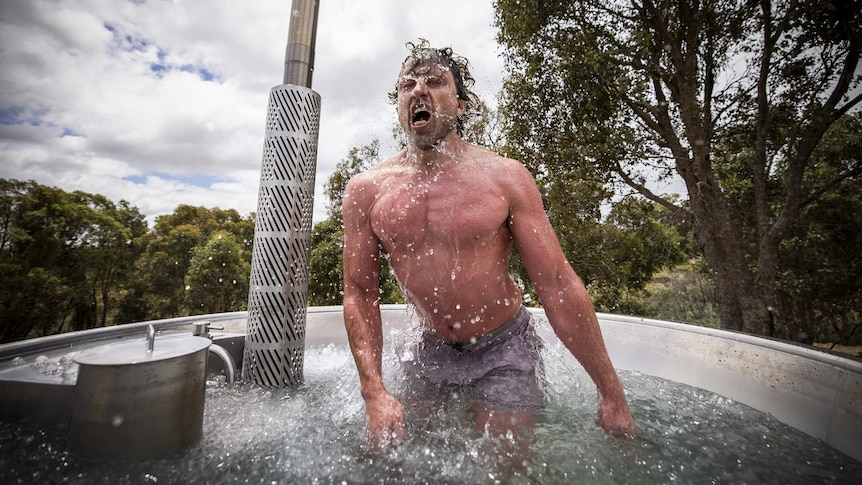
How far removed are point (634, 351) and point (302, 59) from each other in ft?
8.87

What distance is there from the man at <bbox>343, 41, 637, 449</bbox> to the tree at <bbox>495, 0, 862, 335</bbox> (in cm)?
399

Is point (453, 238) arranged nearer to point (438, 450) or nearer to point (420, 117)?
point (420, 117)

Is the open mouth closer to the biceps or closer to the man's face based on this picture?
the man's face

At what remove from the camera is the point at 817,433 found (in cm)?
170

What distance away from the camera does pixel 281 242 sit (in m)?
1.90

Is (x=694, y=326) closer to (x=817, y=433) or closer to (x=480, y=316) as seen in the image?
(x=817, y=433)

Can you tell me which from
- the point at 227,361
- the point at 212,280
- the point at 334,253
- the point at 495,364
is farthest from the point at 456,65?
the point at 212,280

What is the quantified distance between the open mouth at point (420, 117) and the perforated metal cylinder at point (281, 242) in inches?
24.4

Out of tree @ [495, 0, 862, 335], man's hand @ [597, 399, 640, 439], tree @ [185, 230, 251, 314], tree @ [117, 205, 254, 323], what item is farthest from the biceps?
tree @ [117, 205, 254, 323]

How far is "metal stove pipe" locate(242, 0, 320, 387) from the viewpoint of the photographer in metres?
1.90

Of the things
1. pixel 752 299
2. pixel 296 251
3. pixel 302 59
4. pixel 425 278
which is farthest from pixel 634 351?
pixel 752 299

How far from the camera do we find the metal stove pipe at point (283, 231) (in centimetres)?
190

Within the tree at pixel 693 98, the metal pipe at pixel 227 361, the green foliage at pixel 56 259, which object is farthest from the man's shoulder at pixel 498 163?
the green foliage at pixel 56 259

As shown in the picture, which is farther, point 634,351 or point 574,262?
Result: point 574,262
